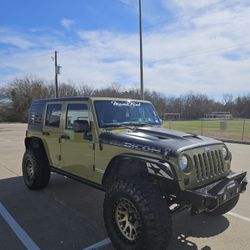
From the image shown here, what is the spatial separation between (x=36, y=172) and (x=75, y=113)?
1770mm

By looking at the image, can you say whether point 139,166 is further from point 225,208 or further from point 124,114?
point 225,208

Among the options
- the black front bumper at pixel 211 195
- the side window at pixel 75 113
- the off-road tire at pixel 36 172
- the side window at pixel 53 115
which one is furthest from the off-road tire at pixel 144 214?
the off-road tire at pixel 36 172

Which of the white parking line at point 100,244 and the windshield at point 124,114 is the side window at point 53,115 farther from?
the white parking line at point 100,244

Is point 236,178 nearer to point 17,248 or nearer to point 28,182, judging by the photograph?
point 17,248

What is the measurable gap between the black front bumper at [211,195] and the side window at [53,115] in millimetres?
3156

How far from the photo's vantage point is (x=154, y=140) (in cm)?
429

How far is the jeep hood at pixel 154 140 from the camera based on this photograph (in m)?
4.05

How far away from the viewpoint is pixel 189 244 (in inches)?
168

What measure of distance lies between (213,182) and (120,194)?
1.25m

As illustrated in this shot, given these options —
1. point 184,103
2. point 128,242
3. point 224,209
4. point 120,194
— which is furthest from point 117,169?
point 184,103

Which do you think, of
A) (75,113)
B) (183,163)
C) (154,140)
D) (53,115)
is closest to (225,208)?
(183,163)

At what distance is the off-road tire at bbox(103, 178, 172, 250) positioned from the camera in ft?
12.0

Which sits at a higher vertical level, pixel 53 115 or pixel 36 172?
pixel 53 115

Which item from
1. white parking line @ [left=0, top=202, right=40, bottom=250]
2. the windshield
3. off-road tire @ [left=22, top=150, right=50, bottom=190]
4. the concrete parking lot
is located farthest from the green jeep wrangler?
white parking line @ [left=0, top=202, right=40, bottom=250]
